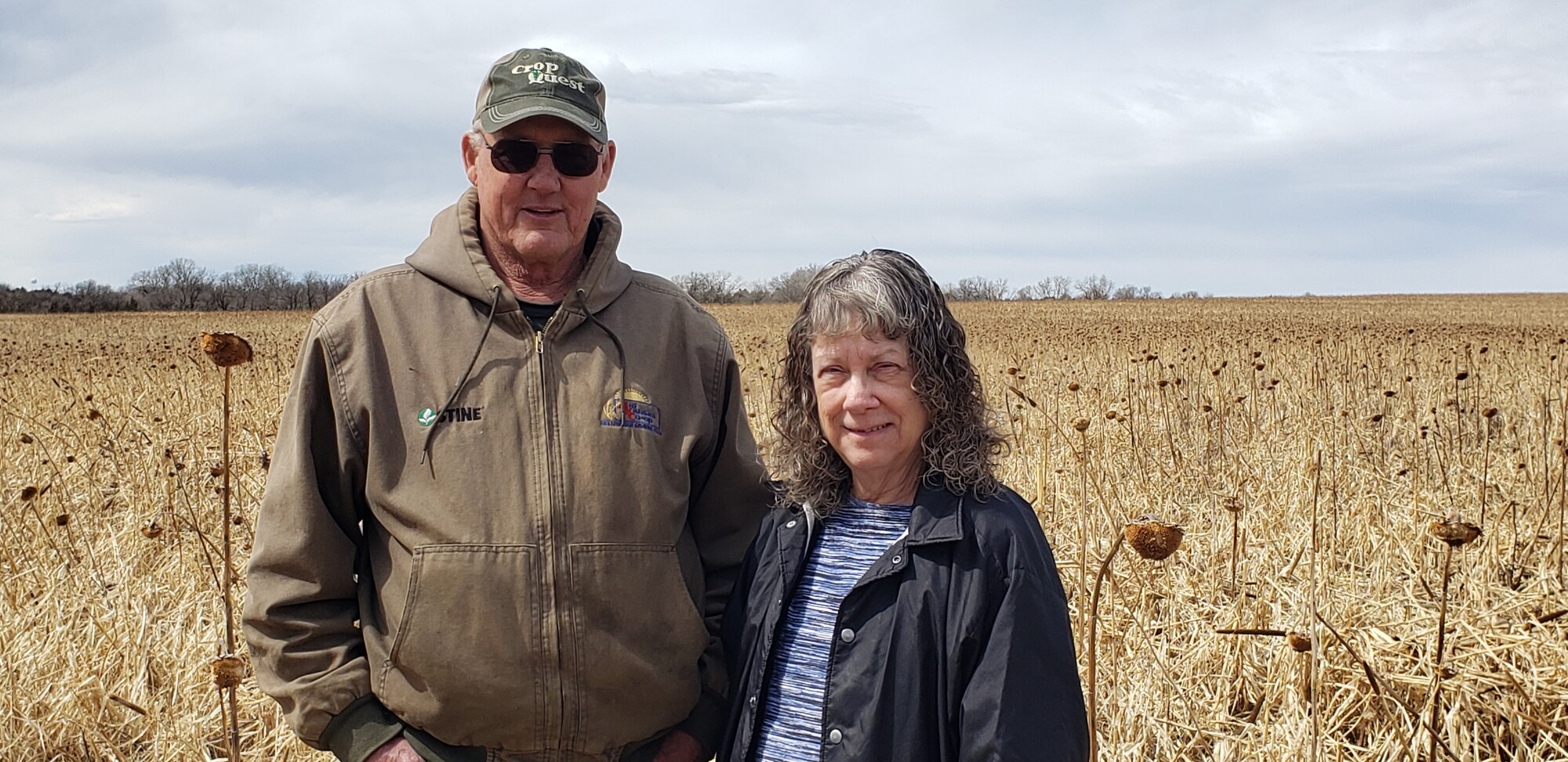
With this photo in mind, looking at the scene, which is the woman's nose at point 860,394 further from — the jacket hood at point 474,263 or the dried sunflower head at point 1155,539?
the jacket hood at point 474,263

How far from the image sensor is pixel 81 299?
51656mm

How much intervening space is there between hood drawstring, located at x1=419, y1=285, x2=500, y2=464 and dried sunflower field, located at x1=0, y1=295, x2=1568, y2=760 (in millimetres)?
1349

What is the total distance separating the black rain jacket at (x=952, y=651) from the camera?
1.72m

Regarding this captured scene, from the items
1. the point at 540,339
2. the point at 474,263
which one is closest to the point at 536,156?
the point at 474,263

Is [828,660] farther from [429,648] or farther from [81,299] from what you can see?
[81,299]

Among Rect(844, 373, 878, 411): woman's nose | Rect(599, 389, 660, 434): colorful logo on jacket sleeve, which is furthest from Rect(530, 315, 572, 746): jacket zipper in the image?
Rect(844, 373, 878, 411): woman's nose

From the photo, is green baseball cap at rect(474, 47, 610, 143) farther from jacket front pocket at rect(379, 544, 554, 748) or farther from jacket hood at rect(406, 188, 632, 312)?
jacket front pocket at rect(379, 544, 554, 748)

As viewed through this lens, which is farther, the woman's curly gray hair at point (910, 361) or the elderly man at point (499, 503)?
the elderly man at point (499, 503)

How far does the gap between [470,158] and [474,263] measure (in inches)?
13.7

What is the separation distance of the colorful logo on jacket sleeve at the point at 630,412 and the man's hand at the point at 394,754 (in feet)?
2.67

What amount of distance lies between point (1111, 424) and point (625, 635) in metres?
6.33

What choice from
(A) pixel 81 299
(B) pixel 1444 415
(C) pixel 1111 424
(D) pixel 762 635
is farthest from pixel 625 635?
(A) pixel 81 299

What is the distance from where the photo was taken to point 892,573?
1.91 m

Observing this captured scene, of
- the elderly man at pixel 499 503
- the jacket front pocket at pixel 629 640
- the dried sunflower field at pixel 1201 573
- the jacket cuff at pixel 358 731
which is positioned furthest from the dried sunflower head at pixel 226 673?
the dried sunflower field at pixel 1201 573
